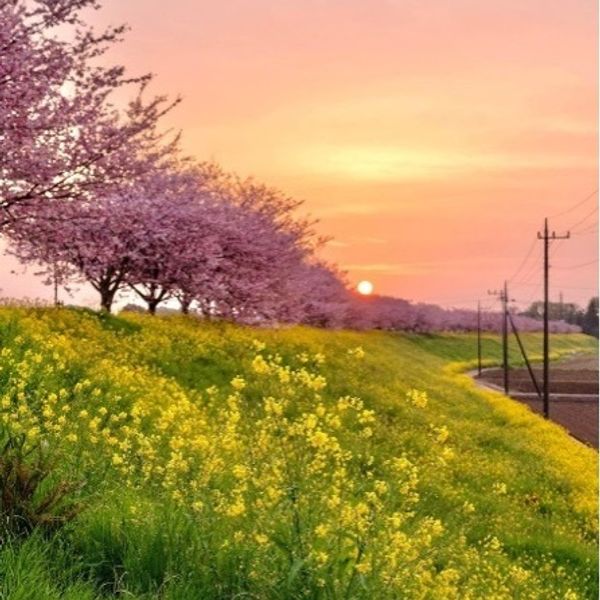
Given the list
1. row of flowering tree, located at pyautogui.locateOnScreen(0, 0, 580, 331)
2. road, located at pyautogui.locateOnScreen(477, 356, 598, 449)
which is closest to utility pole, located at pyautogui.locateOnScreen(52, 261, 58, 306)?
row of flowering tree, located at pyautogui.locateOnScreen(0, 0, 580, 331)

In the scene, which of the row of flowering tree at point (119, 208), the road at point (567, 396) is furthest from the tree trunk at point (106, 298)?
the road at point (567, 396)

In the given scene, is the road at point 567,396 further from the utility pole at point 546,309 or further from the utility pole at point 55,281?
the utility pole at point 55,281

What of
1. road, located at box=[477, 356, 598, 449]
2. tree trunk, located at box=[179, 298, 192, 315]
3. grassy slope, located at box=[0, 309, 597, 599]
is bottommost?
road, located at box=[477, 356, 598, 449]

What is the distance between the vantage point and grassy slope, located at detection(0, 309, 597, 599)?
735 centimetres

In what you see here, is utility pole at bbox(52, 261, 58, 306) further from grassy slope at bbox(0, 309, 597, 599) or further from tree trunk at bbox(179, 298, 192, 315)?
tree trunk at bbox(179, 298, 192, 315)

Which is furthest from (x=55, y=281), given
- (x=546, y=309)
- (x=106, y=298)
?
(x=546, y=309)

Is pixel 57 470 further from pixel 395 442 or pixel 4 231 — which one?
pixel 395 442

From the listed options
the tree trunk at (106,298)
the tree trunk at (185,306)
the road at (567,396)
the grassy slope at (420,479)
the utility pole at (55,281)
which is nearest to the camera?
the grassy slope at (420,479)

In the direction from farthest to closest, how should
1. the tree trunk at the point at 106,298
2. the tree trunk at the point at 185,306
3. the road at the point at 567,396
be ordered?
the road at the point at 567,396 → the tree trunk at the point at 185,306 → the tree trunk at the point at 106,298

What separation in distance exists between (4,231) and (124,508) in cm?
908

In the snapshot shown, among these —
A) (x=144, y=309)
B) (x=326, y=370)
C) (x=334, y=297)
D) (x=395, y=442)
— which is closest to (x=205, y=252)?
(x=326, y=370)

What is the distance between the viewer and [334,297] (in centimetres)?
7288

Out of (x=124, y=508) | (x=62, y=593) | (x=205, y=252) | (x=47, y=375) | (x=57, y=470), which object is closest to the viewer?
(x=62, y=593)

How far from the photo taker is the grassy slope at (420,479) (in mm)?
7348
